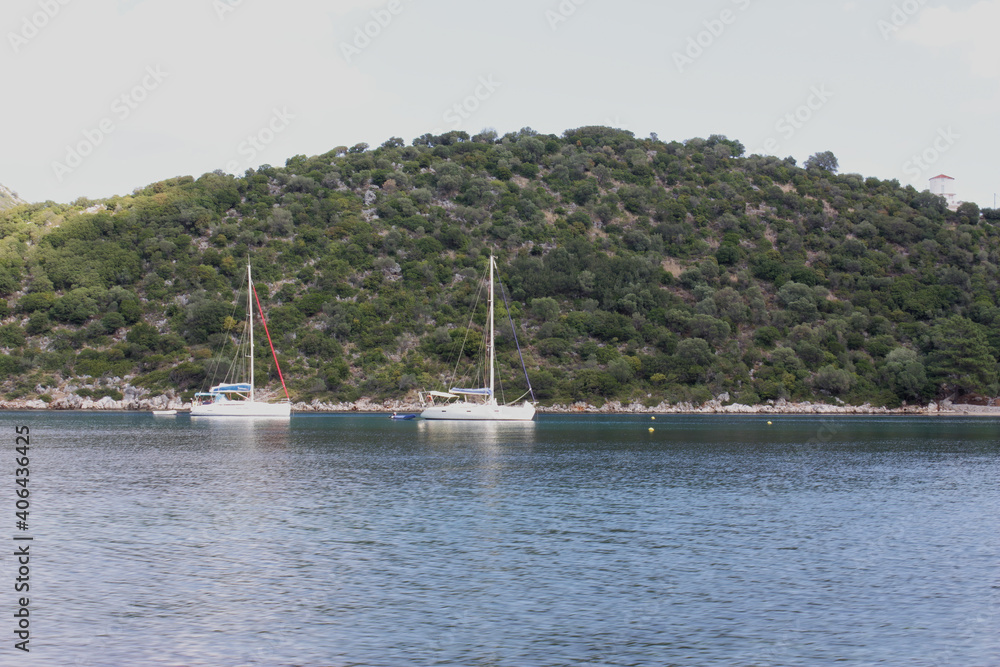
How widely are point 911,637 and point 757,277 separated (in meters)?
101

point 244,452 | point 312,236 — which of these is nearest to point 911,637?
point 244,452

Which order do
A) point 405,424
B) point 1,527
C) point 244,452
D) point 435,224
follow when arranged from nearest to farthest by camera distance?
1. point 1,527
2. point 244,452
3. point 405,424
4. point 435,224

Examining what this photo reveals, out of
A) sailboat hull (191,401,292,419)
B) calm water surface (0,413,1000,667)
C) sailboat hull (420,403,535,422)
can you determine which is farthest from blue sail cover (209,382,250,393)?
calm water surface (0,413,1000,667)

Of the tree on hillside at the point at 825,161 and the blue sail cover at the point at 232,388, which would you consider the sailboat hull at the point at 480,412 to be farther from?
the tree on hillside at the point at 825,161

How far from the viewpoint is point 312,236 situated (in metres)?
108

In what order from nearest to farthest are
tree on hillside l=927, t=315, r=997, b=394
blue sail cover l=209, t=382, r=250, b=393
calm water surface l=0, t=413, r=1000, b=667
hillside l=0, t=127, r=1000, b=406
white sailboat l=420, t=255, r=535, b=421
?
calm water surface l=0, t=413, r=1000, b=667 < white sailboat l=420, t=255, r=535, b=421 < blue sail cover l=209, t=382, r=250, b=393 < tree on hillside l=927, t=315, r=997, b=394 < hillside l=0, t=127, r=1000, b=406

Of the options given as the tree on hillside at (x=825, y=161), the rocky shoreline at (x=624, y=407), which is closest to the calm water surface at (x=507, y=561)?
the rocky shoreline at (x=624, y=407)

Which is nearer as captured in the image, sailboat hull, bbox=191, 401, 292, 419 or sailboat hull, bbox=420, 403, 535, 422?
sailboat hull, bbox=420, 403, 535, 422

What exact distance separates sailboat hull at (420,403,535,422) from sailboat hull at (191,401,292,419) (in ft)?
42.9

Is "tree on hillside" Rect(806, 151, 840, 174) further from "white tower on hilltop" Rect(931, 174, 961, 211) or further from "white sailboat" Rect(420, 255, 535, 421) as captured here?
"white sailboat" Rect(420, 255, 535, 421)

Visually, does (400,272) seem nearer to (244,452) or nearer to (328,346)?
(328,346)

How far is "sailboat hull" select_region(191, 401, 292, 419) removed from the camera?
73.3m

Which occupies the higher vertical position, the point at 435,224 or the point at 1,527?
the point at 435,224

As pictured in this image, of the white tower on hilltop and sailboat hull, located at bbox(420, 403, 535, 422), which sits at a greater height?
the white tower on hilltop
